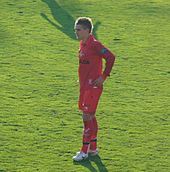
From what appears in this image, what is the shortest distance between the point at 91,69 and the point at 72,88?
2832 mm

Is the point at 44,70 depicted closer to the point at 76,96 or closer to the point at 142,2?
the point at 76,96

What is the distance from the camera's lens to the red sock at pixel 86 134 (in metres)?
7.13

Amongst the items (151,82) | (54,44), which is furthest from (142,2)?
(151,82)

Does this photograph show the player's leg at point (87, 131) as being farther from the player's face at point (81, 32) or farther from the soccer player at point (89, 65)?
the player's face at point (81, 32)

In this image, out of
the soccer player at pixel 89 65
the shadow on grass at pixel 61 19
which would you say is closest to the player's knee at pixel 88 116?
the soccer player at pixel 89 65

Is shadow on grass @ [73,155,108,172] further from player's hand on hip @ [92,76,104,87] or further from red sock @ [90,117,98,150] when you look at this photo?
player's hand on hip @ [92,76,104,87]

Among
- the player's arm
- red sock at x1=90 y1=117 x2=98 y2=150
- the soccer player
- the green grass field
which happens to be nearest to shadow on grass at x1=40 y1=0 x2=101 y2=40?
the green grass field

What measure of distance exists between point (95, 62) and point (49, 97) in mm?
2498

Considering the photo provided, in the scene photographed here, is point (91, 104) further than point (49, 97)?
No

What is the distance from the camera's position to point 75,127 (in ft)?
26.8

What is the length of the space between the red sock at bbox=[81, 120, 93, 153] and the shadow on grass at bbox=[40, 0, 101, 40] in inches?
217

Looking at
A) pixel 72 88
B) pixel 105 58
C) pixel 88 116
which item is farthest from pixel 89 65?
pixel 72 88

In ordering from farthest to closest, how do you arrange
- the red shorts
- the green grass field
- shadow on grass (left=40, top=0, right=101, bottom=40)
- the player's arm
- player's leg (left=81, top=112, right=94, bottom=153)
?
shadow on grass (left=40, top=0, right=101, bottom=40) < the green grass field < player's leg (left=81, top=112, right=94, bottom=153) < the red shorts < the player's arm

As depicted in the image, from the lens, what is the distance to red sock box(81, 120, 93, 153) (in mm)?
7133
